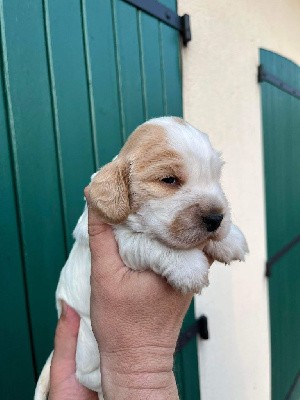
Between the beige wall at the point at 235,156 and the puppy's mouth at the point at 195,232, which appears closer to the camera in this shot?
the puppy's mouth at the point at 195,232

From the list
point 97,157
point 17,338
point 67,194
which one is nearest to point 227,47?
point 97,157

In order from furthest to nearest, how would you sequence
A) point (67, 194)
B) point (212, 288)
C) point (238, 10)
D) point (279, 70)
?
point (279, 70)
point (238, 10)
point (212, 288)
point (67, 194)

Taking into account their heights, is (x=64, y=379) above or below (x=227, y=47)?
below

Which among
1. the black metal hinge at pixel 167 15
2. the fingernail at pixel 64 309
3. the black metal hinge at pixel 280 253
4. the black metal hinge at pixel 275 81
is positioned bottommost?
the black metal hinge at pixel 280 253

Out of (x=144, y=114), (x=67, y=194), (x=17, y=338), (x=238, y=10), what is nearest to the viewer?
(x=17, y=338)

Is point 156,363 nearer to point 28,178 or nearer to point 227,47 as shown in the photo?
point 28,178

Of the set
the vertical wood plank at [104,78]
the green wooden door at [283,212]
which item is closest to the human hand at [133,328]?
the vertical wood plank at [104,78]

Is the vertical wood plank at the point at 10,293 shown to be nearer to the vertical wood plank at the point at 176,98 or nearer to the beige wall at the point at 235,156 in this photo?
the vertical wood plank at the point at 176,98
